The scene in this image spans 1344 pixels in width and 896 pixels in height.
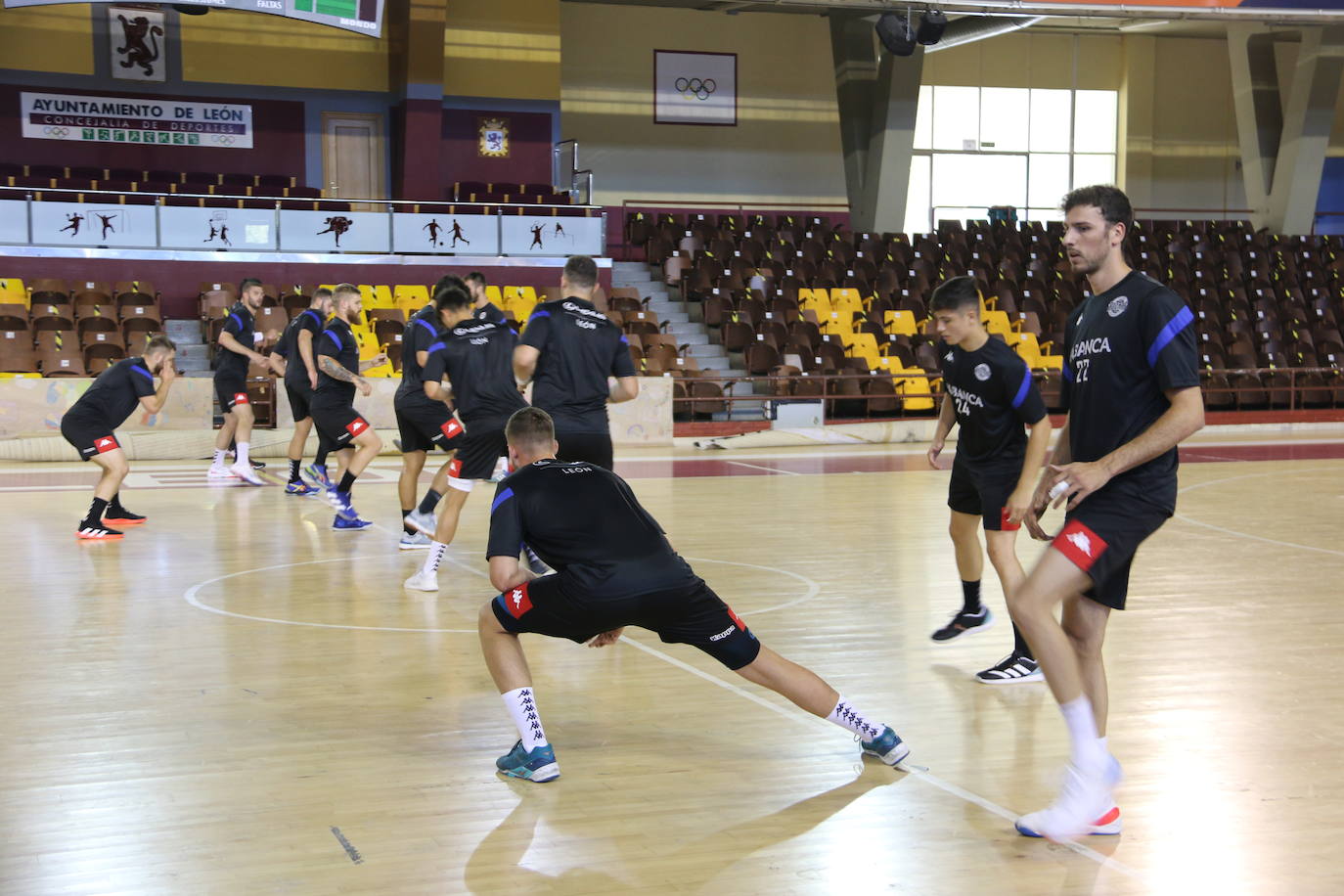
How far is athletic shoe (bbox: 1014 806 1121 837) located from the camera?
404 cm

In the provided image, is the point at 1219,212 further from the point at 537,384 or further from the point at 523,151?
the point at 537,384

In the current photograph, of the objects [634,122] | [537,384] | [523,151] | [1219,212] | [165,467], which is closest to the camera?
[537,384]

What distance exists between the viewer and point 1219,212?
105ft

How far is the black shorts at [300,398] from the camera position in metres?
12.2

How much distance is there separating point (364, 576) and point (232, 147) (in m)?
18.8

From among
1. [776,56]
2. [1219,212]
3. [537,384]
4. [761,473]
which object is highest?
[776,56]

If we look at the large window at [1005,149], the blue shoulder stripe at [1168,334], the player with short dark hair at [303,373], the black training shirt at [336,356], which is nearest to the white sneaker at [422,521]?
the black training shirt at [336,356]

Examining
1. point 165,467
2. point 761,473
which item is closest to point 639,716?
point 761,473

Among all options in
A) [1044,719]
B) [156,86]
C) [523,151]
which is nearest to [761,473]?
[1044,719]

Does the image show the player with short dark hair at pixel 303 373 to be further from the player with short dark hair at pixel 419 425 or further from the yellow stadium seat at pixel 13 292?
the yellow stadium seat at pixel 13 292

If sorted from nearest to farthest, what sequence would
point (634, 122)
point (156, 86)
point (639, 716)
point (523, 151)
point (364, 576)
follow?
1. point (639, 716)
2. point (364, 576)
3. point (156, 86)
4. point (523, 151)
5. point (634, 122)

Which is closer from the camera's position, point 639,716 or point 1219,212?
point 639,716

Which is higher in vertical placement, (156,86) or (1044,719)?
(156,86)

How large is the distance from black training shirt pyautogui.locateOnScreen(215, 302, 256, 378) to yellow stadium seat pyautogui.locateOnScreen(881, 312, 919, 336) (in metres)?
11.7
